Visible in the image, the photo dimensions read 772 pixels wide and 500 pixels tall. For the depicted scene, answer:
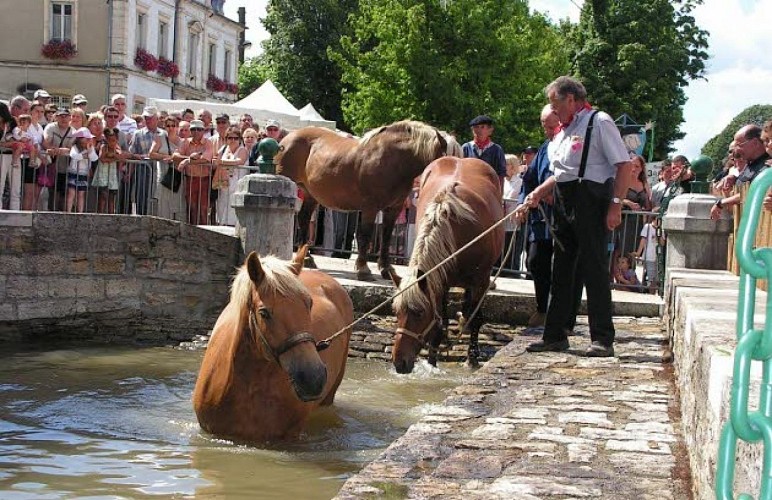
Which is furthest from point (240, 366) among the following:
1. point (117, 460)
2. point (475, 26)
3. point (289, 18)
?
point (289, 18)

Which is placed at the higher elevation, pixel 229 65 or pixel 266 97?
pixel 229 65

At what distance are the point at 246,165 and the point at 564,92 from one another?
7.61m

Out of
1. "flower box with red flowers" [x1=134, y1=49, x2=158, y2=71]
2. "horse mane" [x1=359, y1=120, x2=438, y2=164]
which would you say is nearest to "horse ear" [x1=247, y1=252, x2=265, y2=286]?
"horse mane" [x1=359, y1=120, x2=438, y2=164]

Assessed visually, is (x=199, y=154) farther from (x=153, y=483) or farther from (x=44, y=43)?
(x=44, y=43)

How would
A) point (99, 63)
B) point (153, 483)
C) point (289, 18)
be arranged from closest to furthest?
1. point (153, 483)
2. point (99, 63)
3. point (289, 18)

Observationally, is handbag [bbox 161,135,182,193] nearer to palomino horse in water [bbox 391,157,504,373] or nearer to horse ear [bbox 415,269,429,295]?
palomino horse in water [bbox 391,157,504,373]

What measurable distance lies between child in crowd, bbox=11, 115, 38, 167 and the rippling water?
3.10 metres

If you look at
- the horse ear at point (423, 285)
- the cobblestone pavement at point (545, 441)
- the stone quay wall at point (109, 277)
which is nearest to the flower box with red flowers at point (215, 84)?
the stone quay wall at point (109, 277)

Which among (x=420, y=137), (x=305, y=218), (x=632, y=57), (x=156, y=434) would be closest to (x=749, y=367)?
(x=156, y=434)

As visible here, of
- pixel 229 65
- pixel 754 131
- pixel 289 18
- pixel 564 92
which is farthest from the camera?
pixel 229 65

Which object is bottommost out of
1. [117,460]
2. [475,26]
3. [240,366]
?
[117,460]

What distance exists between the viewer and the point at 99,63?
4684 cm

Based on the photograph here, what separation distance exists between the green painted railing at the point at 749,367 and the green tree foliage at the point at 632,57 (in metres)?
36.0

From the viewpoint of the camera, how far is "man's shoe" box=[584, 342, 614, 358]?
8055 mm
